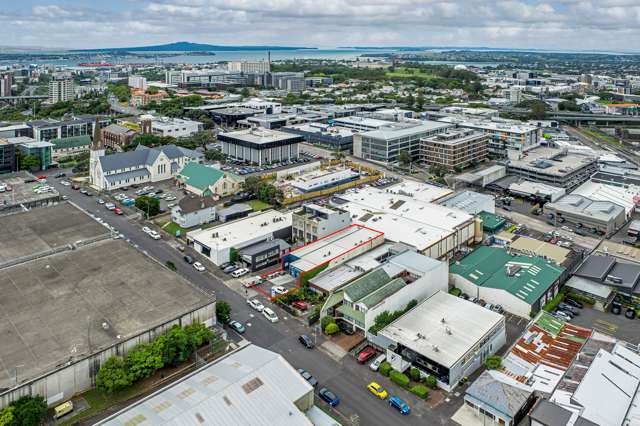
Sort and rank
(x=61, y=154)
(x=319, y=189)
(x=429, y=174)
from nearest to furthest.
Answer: (x=319, y=189) < (x=429, y=174) < (x=61, y=154)

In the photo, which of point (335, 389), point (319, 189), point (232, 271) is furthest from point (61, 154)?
point (335, 389)

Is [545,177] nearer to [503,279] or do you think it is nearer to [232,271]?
[503,279]

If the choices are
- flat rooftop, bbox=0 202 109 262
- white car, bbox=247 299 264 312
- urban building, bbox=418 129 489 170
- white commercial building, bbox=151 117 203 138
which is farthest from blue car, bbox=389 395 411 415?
white commercial building, bbox=151 117 203 138

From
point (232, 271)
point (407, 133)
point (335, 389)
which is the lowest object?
point (335, 389)

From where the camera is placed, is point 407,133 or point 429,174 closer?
point 429,174

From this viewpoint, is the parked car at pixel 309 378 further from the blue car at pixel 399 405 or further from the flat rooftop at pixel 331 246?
the flat rooftop at pixel 331 246

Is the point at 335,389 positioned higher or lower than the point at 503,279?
lower

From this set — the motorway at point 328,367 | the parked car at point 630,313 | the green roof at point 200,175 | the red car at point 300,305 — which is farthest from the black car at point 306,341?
→ the green roof at point 200,175

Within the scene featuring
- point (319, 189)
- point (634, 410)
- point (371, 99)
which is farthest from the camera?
point (371, 99)
